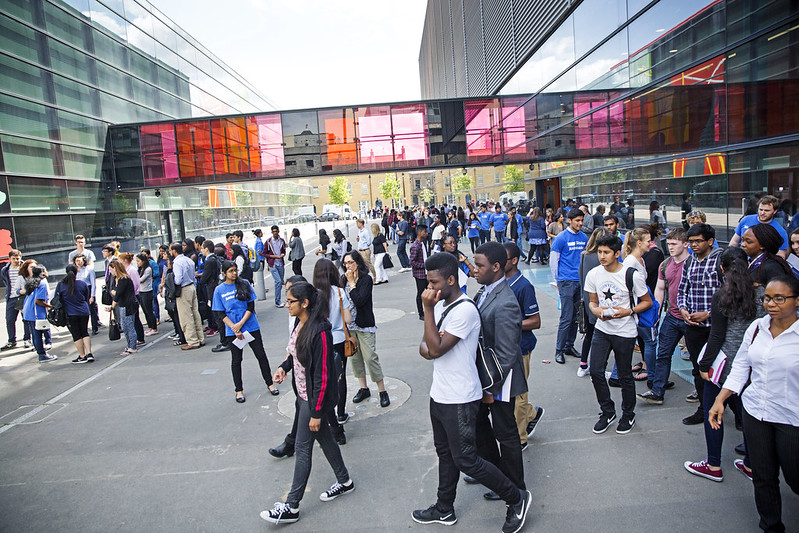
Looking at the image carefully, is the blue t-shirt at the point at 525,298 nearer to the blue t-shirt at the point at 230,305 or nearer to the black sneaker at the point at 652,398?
the black sneaker at the point at 652,398

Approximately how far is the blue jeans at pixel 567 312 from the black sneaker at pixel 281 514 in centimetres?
444

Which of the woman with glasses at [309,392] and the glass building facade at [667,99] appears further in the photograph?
the glass building facade at [667,99]

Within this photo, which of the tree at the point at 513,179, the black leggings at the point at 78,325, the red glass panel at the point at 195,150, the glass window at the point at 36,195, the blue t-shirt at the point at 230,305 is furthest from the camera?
the tree at the point at 513,179

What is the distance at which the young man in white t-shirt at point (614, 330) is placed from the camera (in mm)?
4746

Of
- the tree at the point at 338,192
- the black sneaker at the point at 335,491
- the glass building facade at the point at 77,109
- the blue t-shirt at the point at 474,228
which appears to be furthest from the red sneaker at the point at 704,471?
the tree at the point at 338,192

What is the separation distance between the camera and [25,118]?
59.2 feet

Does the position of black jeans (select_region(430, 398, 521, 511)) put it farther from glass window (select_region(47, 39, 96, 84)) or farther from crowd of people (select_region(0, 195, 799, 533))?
glass window (select_region(47, 39, 96, 84))

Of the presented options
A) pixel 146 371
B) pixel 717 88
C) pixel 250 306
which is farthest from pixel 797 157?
pixel 146 371

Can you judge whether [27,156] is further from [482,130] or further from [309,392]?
[309,392]

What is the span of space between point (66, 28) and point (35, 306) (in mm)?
16166

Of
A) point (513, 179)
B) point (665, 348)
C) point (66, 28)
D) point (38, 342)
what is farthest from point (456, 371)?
point (513, 179)

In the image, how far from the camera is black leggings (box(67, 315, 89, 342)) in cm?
872

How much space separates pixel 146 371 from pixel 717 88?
11361 mm

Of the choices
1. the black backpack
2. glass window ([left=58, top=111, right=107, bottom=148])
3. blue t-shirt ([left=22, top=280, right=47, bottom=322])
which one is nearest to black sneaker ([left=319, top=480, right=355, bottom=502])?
the black backpack
